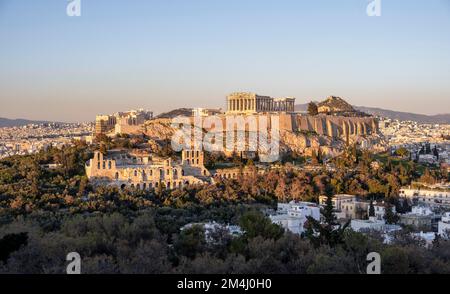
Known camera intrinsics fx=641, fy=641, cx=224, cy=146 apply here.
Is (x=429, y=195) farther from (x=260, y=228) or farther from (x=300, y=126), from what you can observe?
(x=260, y=228)

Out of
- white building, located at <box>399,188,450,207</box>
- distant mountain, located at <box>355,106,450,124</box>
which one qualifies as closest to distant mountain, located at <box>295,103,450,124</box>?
distant mountain, located at <box>355,106,450,124</box>

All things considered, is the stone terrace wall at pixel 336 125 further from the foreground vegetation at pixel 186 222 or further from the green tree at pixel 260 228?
the green tree at pixel 260 228

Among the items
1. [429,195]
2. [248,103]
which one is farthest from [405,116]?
[429,195]

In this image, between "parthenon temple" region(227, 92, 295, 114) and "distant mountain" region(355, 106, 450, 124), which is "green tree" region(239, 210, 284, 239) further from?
"distant mountain" region(355, 106, 450, 124)

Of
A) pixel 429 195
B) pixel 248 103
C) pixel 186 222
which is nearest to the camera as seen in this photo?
pixel 186 222

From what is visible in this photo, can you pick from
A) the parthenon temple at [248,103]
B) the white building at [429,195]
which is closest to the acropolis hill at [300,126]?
the parthenon temple at [248,103]
